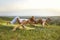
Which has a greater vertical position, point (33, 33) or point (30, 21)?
point (30, 21)

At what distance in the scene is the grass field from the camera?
60.9 inches

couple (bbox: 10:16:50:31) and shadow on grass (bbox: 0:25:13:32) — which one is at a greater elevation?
couple (bbox: 10:16:50:31)

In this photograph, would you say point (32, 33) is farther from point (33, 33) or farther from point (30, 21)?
point (30, 21)

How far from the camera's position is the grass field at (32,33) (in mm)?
1547

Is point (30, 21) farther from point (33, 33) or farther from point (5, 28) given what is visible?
point (5, 28)

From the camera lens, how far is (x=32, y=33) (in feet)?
5.13

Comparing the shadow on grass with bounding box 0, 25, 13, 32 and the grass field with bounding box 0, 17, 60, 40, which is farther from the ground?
the shadow on grass with bounding box 0, 25, 13, 32

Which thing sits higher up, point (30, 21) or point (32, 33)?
point (30, 21)

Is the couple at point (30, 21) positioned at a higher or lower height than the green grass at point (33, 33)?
higher

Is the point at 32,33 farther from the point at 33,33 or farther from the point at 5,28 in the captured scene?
the point at 5,28

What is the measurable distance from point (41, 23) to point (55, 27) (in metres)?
0.16

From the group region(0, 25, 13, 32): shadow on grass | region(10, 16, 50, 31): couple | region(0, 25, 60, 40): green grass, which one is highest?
region(10, 16, 50, 31): couple

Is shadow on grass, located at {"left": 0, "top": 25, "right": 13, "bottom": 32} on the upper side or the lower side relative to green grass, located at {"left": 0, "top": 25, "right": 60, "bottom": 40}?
upper

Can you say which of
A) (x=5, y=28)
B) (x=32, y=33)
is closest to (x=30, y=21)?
(x=32, y=33)
